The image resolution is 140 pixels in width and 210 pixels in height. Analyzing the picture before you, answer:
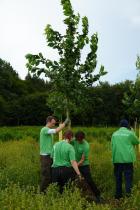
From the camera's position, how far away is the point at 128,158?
11961 millimetres

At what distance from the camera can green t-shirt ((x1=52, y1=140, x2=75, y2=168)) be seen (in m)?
11.0

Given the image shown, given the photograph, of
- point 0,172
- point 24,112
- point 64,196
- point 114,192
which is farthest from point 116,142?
point 24,112

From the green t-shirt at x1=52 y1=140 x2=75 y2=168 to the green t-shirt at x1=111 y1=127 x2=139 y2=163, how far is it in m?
1.38

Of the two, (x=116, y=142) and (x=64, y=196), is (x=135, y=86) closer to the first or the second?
(x=116, y=142)

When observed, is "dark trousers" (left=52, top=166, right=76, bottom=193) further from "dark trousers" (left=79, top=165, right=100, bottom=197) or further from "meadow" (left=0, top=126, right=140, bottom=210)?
"dark trousers" (left=79, top=165, right=100, bottom=197)

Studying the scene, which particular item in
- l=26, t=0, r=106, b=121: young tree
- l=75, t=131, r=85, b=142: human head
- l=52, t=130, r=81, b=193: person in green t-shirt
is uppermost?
l=26, t=0, r=106, b=121: young tree

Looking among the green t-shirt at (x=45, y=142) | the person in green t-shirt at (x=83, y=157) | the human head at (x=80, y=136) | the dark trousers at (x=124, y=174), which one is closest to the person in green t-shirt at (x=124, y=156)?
the dark trousers at (x=124, y=174)

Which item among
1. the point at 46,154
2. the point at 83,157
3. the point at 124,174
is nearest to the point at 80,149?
the point at 83,157

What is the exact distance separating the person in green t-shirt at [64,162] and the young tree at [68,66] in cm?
394

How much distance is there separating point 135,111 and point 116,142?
10.5 m

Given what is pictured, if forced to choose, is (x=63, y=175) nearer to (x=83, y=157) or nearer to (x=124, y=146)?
(x=83, y=157)

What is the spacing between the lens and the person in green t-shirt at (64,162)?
11.0 m

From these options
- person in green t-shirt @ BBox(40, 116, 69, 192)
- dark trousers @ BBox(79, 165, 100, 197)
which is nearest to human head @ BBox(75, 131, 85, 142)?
person in green t-shirt @ BBox(40, 116, 69, 192)

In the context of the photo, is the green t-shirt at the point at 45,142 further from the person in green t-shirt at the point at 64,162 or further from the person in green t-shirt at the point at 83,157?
the person in green t-shirt at the point at 64,162
